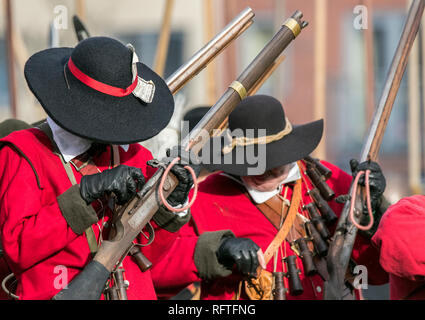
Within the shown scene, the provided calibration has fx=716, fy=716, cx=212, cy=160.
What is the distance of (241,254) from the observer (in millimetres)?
3262

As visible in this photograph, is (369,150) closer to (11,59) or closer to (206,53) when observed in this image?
(206,53)

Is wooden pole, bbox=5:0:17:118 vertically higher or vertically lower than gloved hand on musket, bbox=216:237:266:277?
higher

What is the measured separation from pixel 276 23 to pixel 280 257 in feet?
14.8

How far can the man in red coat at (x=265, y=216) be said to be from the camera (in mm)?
3512

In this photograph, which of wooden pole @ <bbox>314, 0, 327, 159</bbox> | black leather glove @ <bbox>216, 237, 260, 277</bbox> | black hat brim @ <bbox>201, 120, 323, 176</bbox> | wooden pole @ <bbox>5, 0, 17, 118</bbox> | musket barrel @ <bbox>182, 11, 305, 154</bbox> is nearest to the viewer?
musket barrel @ <bbox>182, 11, 305, 154</bbox>

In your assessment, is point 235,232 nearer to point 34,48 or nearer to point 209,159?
point 209,159

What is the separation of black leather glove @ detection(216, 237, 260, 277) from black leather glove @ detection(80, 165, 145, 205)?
2.27ft

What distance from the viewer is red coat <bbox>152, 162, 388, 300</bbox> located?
3.52 m

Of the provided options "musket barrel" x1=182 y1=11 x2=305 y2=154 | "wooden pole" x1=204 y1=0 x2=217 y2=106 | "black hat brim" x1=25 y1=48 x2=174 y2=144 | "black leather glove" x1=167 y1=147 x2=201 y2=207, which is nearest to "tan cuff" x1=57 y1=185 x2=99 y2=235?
"black hat brim" x1=25 y1=48 x2=174 y2=144

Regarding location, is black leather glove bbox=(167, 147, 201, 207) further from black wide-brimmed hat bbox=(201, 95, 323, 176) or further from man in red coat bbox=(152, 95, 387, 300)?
black wide-brimmed hat bbox=(201, 95, 323, 176)

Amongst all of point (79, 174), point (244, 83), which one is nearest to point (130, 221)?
point (79, 174)

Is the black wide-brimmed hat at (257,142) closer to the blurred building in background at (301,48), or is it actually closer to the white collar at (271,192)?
the white collar at (271,192)

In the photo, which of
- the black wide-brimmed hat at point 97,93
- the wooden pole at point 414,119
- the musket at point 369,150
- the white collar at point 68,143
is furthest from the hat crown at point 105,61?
the wooden pole at point 414,119

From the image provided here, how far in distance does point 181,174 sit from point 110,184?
1.04 ft
